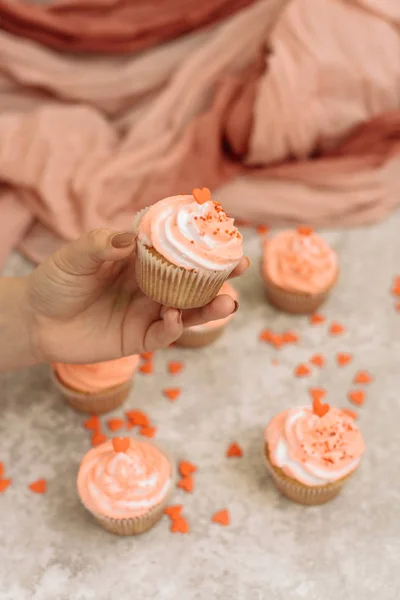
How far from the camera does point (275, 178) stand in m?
2.06

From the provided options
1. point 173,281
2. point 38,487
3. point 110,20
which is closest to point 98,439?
point 38,487

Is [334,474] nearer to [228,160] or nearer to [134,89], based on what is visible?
[228,160]

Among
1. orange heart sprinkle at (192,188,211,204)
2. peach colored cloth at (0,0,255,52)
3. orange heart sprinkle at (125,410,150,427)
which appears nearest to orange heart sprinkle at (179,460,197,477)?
orange heart sprinkle at (125,410,150,427)

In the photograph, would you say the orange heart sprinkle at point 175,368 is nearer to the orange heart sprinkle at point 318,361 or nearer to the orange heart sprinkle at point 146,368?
the orange heart sprinkle at point 146,368

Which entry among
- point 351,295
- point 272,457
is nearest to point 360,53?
point 351,295

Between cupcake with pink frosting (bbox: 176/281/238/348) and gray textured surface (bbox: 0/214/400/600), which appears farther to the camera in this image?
cupcake with pink frosting (bbox: 176/281/238/348)

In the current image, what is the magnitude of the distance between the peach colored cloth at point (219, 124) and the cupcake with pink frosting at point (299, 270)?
0.83 ft

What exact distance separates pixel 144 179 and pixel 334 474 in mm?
1013

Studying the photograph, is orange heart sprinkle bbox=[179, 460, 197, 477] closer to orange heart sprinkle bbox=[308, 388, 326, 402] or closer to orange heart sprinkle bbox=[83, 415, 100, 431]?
orange heart sprinkle bbox=[83, 415, 100, 431]

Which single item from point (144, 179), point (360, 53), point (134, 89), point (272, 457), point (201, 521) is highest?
point (360, 53)

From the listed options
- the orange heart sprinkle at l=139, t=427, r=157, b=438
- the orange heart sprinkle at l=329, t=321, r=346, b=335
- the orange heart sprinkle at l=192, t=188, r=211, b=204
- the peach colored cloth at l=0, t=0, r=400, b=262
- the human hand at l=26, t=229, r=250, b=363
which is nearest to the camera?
the orange heart sprinkle at l=192, t=188, r=211, b=204

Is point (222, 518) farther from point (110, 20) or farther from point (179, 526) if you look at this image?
point (110, 20)

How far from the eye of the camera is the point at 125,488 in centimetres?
132

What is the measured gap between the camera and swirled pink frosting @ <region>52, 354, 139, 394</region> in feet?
4.91
